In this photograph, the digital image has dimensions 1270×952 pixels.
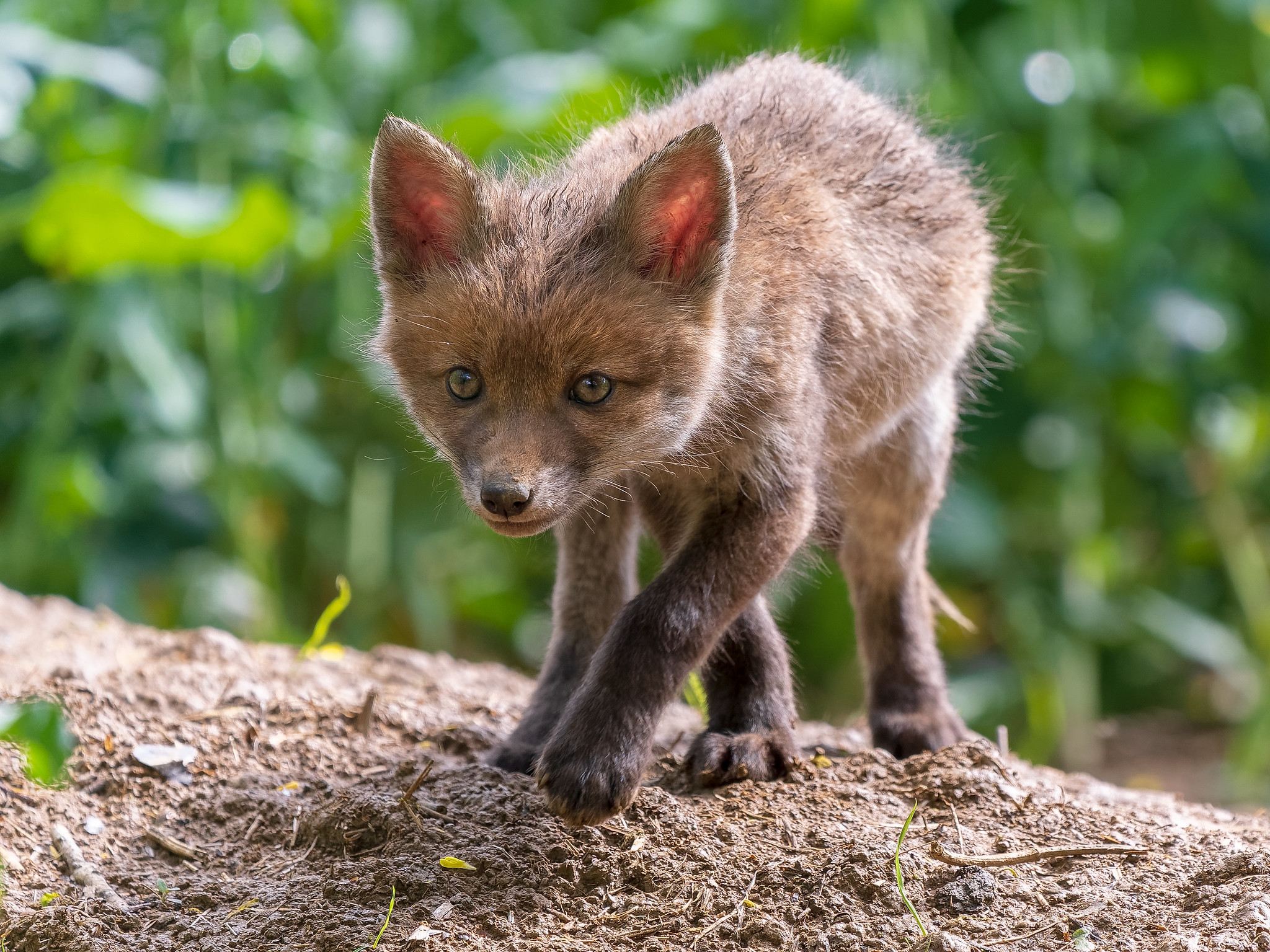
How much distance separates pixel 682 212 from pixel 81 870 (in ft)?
6.86

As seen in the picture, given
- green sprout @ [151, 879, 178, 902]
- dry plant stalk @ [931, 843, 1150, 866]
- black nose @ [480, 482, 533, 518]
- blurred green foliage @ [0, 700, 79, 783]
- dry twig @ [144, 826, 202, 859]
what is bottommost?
green sprout @ [151, 879, 178, 902]

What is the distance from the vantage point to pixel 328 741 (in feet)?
12.8

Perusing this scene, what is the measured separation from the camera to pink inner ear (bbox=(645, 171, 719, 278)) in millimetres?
3436

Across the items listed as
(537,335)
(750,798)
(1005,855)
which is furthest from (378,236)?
(1005,855)

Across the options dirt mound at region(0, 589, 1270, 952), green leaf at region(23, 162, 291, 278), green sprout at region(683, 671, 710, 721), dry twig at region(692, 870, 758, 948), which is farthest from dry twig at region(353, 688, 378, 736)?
green leaf at region(23, 162, 291, 278)

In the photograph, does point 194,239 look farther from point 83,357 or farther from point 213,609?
point 213,609

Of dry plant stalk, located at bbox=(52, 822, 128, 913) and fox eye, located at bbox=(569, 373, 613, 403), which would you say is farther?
fox eye, located at bbox=(569, 373, 613, 403)

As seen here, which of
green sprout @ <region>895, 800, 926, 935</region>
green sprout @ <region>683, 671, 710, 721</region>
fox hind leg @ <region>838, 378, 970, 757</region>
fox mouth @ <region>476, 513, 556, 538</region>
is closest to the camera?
green sprout @ <region>895, 800, 926, 935</region>

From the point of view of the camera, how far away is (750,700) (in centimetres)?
388

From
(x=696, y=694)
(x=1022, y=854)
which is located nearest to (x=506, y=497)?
(x=1022, y=854)

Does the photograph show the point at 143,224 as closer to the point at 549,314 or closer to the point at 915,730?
the point at 549,314

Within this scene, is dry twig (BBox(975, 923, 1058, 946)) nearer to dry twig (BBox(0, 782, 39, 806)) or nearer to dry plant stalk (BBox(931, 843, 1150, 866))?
dry plant stalk (BBox(931, 843, 1150, 866))

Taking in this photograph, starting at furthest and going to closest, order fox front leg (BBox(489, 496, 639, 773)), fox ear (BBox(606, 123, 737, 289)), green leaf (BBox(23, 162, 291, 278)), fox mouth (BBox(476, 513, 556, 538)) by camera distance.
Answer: green leaf (BBox(23, 162, 291, 278)), fox front leg (BBox(489, 496, 639, 773)), fox ear (BBox(606, 123, 737, 289)), fox mouth (BBox(476, 513, 556, 538))

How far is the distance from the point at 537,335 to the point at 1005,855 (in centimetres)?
158
